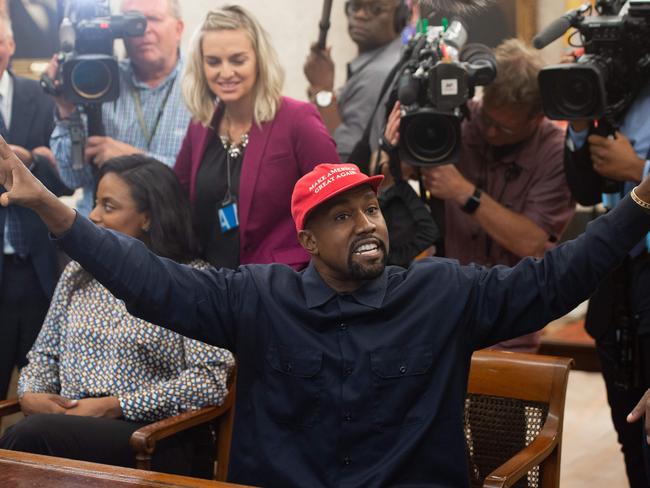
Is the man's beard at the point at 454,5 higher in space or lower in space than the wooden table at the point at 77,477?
higher

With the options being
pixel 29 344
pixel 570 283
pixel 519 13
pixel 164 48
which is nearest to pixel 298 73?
pixel 164 48

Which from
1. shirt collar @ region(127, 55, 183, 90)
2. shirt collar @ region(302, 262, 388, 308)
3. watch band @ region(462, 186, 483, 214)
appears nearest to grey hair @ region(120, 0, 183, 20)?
shirt collar @ region(127, 55, 183, 90)

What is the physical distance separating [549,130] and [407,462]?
4.73 feet

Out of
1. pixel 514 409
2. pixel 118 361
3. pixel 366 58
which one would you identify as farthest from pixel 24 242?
pixel 514 409

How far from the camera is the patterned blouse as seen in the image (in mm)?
2908

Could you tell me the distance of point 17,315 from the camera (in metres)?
3.57

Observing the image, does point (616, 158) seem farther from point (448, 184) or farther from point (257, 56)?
point (257, 56)

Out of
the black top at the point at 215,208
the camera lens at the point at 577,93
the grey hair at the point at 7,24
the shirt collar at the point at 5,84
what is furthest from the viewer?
the grey hair at the point at 7,24

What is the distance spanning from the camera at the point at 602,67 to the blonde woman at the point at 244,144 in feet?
2.22

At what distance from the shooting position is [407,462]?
2.25 m

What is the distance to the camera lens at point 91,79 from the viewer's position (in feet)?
11.6

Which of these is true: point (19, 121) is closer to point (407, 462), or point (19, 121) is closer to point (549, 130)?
point (549, 130)

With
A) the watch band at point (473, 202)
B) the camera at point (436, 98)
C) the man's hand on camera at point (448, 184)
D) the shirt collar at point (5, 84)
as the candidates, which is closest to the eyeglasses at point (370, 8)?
the camera at point (436, 98)

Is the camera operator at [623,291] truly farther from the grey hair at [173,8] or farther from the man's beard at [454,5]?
the grey hair at [173,8]
